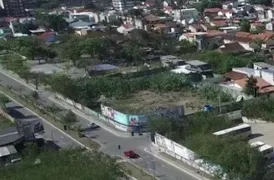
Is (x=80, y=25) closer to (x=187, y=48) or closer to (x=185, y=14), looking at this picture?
(x=185, y=14)

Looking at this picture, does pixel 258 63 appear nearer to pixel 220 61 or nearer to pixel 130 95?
pixel 220 61

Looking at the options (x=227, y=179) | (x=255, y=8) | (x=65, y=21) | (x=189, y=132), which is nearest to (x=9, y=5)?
(x=65, y=21)

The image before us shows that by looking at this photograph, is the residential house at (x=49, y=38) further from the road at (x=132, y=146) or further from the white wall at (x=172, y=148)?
the white wall at (x=172, y=148)

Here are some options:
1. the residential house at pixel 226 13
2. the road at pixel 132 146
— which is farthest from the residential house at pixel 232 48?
the residential house at pixel 226 13

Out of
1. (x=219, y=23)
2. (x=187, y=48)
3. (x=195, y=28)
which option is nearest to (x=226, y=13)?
(x=219, y=23)

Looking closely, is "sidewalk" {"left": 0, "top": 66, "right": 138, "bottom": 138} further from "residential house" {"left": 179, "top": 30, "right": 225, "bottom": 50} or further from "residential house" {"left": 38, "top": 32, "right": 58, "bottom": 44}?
"residential house" {"left": 179, "top": 30, "right": 225, "bottom": 50}

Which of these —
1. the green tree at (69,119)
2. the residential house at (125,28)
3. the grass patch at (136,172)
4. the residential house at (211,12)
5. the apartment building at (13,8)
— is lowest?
the grass patch at (136,172)
